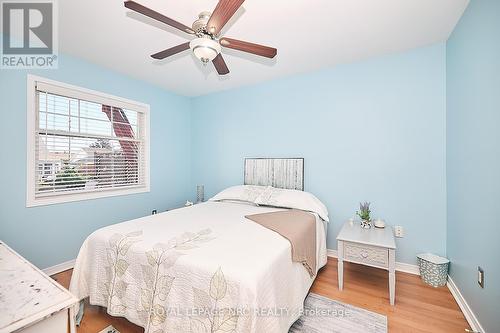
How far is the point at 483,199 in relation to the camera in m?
1.53

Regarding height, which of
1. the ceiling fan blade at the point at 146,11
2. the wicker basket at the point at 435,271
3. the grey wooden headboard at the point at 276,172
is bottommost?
the wicker basket at the point at 435,271

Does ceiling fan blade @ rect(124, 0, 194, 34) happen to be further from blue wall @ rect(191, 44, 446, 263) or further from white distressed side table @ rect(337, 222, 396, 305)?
white distressed side table @ rect(337, 222, 396, 305)

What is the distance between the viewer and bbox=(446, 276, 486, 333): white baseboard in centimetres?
153

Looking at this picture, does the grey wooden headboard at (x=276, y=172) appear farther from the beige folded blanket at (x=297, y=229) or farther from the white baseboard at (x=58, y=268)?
the white baseboard at (x=58, y=268)

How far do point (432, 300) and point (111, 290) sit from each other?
2645 millimetres

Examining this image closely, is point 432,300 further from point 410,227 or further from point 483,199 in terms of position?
point 483,199

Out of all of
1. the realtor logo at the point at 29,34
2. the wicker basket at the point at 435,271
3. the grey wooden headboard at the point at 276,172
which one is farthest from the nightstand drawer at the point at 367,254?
the realtor logo at the point at 29,34

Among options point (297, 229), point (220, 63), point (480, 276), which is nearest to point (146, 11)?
point (220, 63)

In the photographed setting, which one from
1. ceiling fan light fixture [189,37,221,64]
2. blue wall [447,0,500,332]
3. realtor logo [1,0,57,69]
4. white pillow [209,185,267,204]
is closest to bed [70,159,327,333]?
white pillow [209,185,267,204]

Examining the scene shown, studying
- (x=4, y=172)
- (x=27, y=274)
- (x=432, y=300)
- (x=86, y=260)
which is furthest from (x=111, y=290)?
(x=432, y=300)

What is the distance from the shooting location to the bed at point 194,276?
116cm

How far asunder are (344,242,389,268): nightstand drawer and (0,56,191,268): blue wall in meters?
2.93

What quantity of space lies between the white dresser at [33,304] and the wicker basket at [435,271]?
9.24ft

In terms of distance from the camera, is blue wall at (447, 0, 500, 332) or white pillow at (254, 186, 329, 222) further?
white pillow at (254, 186, 329, 222)
